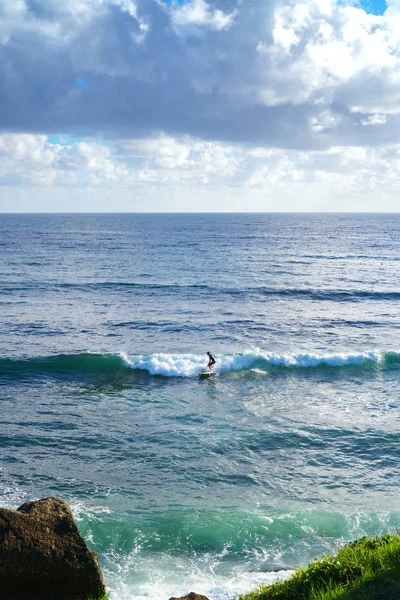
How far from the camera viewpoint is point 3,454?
1964cm

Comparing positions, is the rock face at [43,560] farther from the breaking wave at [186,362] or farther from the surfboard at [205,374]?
the breaking wave at [186,362]

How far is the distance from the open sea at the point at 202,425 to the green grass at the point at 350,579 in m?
2.75

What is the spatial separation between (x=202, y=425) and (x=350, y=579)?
1355 centimetres

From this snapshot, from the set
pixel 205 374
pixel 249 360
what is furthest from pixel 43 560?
pixel 249 360

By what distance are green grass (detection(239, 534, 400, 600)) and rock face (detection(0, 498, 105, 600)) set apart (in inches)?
123

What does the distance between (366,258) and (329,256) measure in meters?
6.10

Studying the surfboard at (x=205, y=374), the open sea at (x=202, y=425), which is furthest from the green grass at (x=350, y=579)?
the surfboard at (x=205, y=374)

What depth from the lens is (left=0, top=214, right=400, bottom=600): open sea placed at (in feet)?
47.9

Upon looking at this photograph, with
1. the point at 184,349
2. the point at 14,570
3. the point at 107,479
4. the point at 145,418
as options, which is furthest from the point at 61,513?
the point at 184,349

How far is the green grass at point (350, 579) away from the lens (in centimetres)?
864

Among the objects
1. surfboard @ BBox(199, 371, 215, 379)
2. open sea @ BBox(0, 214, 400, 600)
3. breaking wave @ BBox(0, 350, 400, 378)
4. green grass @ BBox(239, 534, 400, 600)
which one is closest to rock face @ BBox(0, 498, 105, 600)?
open sea @ BBox(0, 214, 400, 600)

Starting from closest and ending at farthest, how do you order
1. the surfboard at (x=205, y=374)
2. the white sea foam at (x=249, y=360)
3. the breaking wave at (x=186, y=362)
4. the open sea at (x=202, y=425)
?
the open sea at (x=202, y=425) < the surfboard at (x=205, y=374) < the breaking wave at (x=186, y=362) < the white sea foam at (x=249, y=360)

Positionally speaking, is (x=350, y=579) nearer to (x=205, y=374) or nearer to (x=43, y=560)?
(x=43, y=560)

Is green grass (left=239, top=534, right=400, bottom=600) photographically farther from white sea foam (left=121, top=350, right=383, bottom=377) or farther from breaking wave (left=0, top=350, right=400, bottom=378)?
white sea foam (left=121, top=350, right=383, bottom=377)
